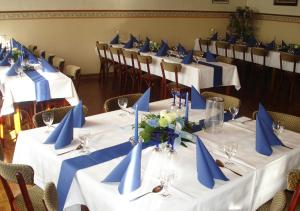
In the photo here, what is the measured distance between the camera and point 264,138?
2.37 metres

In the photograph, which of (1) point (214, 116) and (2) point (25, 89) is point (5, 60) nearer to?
(2) point (25, 89)

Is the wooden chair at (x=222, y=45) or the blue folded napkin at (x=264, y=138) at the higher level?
the wooden chair at (x=222, y=45)

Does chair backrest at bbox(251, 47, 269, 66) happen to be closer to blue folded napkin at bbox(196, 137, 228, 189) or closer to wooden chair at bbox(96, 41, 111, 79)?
wooden chair at bbox(96, 41, 111, 79)

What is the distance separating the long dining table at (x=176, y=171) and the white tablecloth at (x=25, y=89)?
5.06ft

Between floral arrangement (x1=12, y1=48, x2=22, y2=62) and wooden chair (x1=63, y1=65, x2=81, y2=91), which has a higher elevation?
floral arrangement (x1=12, y1=48, x2=22, y2=62)

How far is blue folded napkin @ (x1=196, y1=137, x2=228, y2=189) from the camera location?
1928mm

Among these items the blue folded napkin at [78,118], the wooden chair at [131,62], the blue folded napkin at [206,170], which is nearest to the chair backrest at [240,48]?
the wooden chair at [131,62]

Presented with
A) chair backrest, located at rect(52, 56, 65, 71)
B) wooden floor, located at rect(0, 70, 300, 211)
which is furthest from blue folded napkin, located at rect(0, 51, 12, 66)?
wooden floor, located at rect(0, 70, 300, 211)

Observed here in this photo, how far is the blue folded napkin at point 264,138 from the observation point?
7.72 feet

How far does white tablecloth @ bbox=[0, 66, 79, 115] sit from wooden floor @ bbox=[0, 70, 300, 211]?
3.80 ft

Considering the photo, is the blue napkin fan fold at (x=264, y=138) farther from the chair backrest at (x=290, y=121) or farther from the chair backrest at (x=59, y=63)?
the chair backrest at (x=59, y=63)

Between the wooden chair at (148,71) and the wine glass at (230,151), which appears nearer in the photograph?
the wine glass at (230,151)

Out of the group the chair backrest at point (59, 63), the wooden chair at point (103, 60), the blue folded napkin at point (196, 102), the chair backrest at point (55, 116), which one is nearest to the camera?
the chair backrest at point (55, 116)

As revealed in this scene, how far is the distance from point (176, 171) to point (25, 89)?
2.62m
